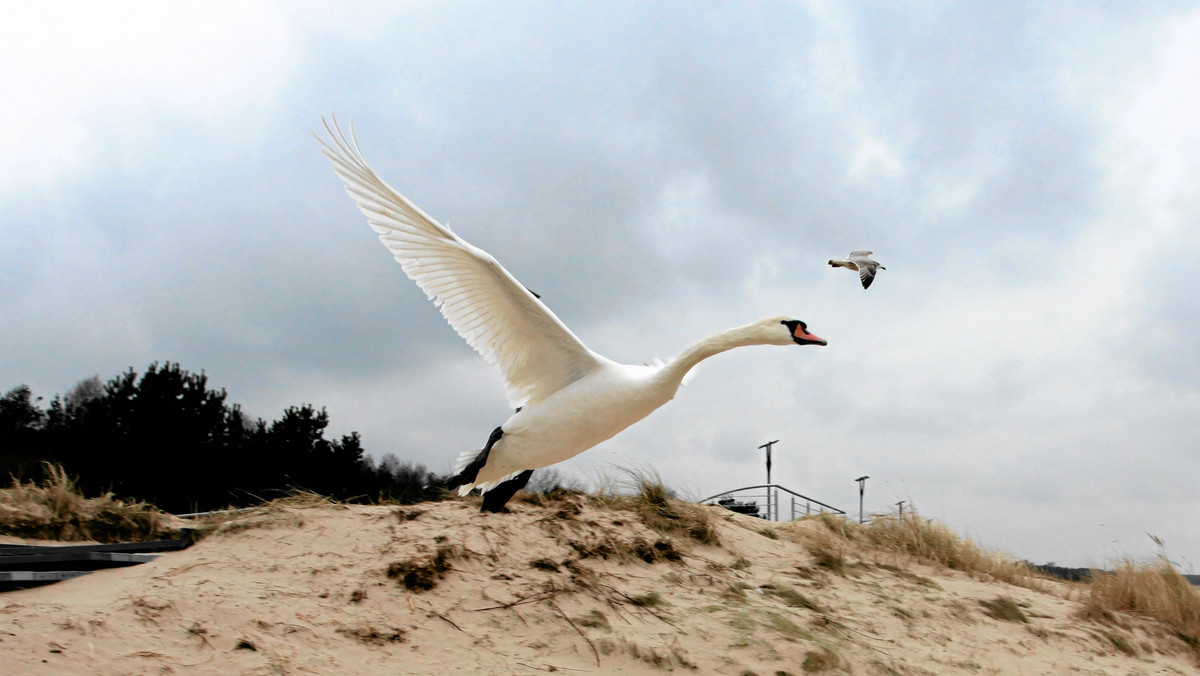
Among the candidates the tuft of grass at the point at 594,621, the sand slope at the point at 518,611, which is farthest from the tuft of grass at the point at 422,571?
the tuft of grass at the point at 594,621

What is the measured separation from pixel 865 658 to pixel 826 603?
4.01 feet

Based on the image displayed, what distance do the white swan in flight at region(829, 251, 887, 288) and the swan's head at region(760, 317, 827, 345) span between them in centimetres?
56

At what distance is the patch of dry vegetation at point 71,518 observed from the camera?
32.1 feet

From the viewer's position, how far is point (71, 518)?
9.96m

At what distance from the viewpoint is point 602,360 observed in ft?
24.5

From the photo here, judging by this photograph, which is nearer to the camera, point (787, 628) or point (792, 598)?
point (787, 628)

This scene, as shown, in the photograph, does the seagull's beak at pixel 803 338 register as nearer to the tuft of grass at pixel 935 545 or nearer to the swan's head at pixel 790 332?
the swan's head at pixel 790 332

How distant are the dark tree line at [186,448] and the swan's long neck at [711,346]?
53.2 feet

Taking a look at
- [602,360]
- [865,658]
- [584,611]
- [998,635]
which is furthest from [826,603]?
[602,360]

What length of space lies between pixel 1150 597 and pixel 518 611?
8.17 meters

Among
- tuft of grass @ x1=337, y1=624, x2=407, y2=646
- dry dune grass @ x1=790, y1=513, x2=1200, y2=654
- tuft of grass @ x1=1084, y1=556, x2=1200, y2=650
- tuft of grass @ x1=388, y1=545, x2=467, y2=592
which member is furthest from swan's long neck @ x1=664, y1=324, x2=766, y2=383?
tuft of grass @ x1=1084, y1=556, x2=1200, y2=650

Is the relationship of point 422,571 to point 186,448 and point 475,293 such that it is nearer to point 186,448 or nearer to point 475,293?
point 475,293

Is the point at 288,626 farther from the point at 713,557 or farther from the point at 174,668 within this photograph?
the point at 713,557

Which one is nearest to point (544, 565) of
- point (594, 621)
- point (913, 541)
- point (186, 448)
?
point (594, 621)
